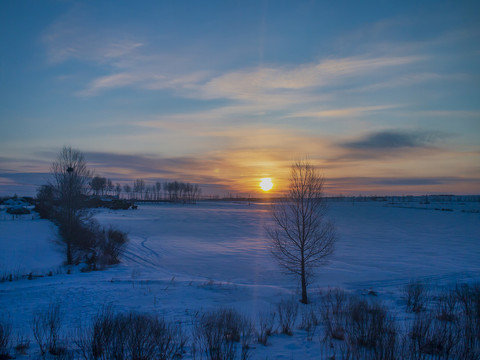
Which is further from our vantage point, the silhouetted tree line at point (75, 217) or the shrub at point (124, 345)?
the silhouetted tree line at point (75, 217)

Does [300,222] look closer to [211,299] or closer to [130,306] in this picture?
[211,299]

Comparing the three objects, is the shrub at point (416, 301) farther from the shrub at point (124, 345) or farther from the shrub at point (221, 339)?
the shrub at point (124, 345)

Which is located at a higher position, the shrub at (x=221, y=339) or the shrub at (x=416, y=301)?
the shrub at (x=221, y=339)

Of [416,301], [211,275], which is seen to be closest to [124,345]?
[416,301]

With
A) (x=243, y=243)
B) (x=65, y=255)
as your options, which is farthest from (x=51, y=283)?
(x=243, y=243)

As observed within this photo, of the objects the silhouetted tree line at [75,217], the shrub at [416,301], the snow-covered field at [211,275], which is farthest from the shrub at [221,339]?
the silhouetted tree line at [75,217]

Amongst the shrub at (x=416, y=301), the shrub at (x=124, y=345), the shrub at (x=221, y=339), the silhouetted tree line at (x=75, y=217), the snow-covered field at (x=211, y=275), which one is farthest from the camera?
the silhouetted tree line at (x=75, y=217)

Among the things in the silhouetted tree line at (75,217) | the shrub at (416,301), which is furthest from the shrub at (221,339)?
the silhouetted tree line at (75,217)

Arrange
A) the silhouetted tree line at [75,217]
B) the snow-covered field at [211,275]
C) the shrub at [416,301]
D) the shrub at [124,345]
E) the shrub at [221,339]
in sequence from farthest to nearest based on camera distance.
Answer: the silhouetted tree line at [75,217]
the snow-covered field at [211,275]
the shrub at [416,301]
the shrub at [221,339]
the shrub at [124,345]

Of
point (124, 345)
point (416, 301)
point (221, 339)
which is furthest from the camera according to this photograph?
point (416, 301)

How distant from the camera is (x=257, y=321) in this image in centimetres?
905

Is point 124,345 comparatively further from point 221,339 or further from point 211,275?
point 211,275

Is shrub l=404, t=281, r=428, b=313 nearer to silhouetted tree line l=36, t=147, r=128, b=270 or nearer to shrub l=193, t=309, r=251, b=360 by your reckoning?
shrub l=193, t=309, r=251, b=360

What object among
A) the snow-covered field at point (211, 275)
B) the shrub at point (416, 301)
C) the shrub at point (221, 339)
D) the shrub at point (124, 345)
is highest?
the shrub at point (124, 345)
